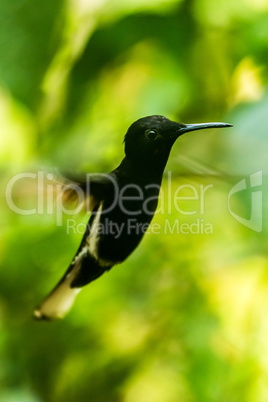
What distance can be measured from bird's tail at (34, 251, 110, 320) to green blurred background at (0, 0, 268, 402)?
0.63 feet

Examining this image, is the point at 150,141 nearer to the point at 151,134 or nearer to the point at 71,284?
the point at 151,134

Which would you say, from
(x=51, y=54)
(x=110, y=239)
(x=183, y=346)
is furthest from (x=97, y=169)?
(x=183, y=346)

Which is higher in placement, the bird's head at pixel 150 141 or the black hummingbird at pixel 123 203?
the bird's head at pixel 150 141

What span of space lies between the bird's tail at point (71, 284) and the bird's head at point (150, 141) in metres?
0.12

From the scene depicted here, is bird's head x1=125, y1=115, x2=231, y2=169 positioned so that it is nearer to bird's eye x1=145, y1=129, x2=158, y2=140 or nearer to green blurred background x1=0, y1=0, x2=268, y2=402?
bird's eye x1=145, y1=129, x2=158, y2=140

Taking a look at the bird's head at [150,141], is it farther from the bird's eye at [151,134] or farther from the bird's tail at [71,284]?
the bird's tail at [71,284]

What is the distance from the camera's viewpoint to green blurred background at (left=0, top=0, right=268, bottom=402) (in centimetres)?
66

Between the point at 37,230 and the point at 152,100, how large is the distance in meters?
0.22

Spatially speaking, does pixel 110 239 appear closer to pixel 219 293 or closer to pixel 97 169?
pixel 97 169

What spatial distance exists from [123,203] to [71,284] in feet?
0.32

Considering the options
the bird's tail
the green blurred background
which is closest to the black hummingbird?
the bird's tail

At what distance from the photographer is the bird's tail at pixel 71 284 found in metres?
0.41

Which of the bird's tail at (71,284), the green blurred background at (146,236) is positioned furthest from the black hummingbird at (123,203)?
the green blurred background at (146,236)

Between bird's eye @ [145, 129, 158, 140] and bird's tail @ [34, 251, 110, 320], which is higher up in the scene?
bird's eye @ [145, 129, 158, 140]
